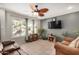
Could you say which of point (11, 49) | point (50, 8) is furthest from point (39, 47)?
point (50, 8)

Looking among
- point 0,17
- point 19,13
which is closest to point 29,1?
point 19,13

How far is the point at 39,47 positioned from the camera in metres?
1.93

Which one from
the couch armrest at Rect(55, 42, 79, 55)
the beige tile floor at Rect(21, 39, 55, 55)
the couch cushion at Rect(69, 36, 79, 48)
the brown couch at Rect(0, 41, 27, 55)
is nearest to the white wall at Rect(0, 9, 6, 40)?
the brown couch at Rect(0, 41, 27, 55)

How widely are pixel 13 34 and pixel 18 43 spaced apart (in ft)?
0.64

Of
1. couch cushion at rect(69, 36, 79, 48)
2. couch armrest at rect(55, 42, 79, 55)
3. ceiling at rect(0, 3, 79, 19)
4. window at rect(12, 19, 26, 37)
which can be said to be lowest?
couch armrest at rect(55, 42, 79, 55)

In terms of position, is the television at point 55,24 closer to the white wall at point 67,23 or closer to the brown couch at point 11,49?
the white wall at point 67,23

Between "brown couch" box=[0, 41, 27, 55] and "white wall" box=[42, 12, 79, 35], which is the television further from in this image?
"brown couch" box=[0, 41, 27, 55]

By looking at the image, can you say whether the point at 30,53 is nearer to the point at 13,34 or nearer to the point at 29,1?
the point at 13,34

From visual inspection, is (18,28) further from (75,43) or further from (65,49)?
(75,43)

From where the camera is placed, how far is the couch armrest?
70.7 inches

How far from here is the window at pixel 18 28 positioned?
1.89 meters

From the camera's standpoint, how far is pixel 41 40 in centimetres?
196

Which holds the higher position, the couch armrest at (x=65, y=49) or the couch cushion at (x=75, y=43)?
the couch cushion at (x=75, y=43)

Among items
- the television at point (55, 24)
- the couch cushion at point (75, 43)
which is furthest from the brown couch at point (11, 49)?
the couch cushion at point (75, 43)
